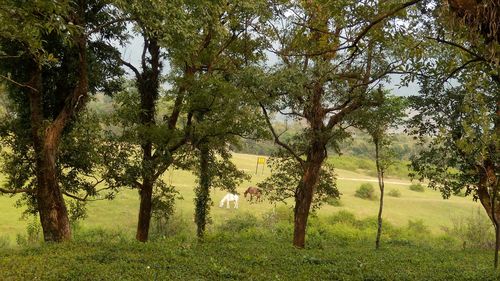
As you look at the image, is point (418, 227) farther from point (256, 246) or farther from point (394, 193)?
point (256, 246)

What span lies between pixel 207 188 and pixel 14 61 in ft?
31.5

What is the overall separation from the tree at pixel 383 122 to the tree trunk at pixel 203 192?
6307 millimetres

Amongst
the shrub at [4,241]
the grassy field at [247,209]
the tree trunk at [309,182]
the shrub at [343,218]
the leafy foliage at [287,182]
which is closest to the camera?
the tree trunk at [309,182]

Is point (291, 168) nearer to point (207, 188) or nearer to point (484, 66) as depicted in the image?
point (207, 188)

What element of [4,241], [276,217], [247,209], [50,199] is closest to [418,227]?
[276,217]

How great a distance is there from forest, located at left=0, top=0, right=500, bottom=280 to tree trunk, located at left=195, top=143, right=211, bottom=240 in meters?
0.07

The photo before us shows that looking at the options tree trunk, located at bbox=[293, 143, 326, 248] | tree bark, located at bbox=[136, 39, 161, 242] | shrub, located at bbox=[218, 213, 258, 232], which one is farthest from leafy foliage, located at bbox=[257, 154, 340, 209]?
shrub, located at bbox=[218, 213, 258, 232]

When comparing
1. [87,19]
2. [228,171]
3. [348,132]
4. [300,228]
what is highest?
[87,19]

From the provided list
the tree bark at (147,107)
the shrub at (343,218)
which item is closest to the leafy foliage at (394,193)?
the shrub at (343,218)

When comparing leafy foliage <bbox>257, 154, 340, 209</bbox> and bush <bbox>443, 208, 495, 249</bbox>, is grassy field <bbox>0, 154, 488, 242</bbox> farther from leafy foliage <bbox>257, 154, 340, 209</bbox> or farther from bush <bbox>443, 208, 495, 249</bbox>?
bush <bbox>443, 208, 495, 249</bbox>

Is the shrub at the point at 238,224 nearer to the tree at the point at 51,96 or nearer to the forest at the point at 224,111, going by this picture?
the forest at the point at 224,111

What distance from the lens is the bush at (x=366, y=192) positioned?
148ft

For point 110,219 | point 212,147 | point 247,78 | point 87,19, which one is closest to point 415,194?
point 110,219

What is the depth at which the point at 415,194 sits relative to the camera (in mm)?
51938
